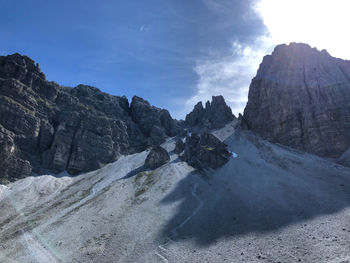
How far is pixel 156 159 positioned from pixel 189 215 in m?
49.6

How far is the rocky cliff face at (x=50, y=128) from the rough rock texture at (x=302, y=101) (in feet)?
259

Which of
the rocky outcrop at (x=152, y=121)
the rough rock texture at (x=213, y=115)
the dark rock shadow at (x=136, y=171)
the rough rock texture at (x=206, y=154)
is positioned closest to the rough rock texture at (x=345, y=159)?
the rough rock texture at (x=206, y=154)

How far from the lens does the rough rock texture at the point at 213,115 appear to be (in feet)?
516

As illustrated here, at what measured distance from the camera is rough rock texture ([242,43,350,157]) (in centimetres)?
8938

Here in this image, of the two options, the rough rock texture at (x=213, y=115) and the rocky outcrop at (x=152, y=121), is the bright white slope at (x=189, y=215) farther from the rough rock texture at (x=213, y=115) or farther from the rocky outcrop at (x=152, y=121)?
the rocky outcrop at (x=152, y=121)

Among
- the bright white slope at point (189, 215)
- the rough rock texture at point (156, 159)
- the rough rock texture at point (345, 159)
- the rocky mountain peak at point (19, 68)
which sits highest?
the rocky mountain peak at point (19, 68)

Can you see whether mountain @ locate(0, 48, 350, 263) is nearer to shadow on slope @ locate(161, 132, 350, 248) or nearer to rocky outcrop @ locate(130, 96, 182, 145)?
shadow on slope @ locate(161, 132, 350, 248)

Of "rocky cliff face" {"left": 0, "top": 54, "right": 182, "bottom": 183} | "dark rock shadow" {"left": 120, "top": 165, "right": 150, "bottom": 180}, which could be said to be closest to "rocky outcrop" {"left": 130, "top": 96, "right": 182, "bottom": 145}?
"rocky cliff face" {"left": 0, "top": 54, "right": 182, "bottom": 183}

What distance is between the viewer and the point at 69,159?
349 ft

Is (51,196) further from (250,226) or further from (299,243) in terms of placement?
(299,243)

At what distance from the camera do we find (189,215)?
160 ft

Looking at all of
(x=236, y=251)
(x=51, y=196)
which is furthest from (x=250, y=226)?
(x=51, y=196)

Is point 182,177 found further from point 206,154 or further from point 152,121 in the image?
point 152,121

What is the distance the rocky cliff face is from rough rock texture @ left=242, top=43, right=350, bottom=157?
79.1 metres
